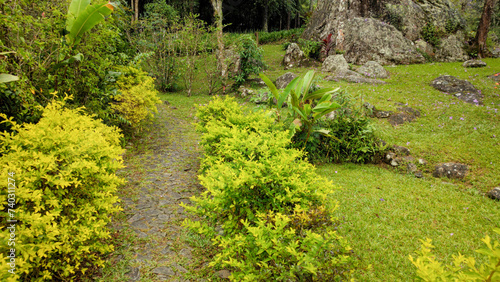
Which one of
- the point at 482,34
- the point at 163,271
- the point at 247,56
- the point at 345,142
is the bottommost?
the point at 163,271

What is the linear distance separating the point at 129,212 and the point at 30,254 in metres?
1.73

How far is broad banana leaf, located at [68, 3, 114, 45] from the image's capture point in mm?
3672

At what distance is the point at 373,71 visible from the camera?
10992mm

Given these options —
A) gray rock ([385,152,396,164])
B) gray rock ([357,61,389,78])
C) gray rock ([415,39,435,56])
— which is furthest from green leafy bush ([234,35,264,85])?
gray rock ([415,39,435,56])

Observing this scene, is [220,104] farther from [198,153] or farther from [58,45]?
[58,45]

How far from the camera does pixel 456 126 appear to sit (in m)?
6.19

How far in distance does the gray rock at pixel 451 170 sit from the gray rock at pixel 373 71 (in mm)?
6882

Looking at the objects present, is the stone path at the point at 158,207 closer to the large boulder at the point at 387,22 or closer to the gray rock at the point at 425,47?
the large boulder at the point at 387,22

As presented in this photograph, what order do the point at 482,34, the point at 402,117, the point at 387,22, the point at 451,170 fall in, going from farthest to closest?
the point at 387,22
the point at 482,34
the point at 402,117
the point at 451,170

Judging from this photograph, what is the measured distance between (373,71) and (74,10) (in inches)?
434

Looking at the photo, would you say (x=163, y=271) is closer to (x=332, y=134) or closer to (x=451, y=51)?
(x=332, y=134)

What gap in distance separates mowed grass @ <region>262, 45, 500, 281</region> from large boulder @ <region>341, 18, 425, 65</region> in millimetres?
5232

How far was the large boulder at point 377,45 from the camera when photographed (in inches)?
496

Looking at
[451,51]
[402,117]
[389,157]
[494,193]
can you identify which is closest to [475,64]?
[451,51]
